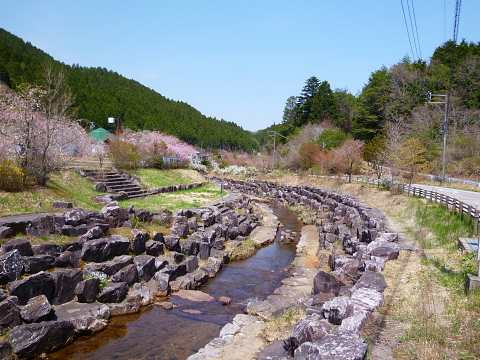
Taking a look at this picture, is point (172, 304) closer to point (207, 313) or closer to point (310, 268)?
point (207, 313)

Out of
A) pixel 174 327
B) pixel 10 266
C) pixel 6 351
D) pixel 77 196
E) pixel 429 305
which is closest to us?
pixel 6 351

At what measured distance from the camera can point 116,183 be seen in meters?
21.8

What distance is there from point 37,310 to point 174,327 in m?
3.13

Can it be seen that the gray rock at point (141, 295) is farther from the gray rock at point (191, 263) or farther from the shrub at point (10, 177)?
the shrub at point (10, 177)

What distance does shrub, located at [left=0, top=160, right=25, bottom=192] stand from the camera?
43.7 feet

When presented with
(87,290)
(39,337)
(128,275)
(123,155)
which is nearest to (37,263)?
(87,290)

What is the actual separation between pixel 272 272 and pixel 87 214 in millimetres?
7356

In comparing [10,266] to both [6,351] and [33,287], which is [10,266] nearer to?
[33,287]

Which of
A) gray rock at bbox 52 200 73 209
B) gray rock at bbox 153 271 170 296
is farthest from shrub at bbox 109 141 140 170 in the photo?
gray rock at bbox 153 271 170 296

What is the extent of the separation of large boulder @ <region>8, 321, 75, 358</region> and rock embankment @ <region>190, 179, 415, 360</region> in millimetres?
2967

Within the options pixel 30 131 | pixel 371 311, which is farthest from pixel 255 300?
pixel 30 131

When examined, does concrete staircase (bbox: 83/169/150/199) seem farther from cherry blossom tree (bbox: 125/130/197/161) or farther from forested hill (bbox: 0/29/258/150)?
forested hill (bbox: 0/29/258/150)

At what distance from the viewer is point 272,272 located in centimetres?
1373

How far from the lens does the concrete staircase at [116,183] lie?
68.2 feet
